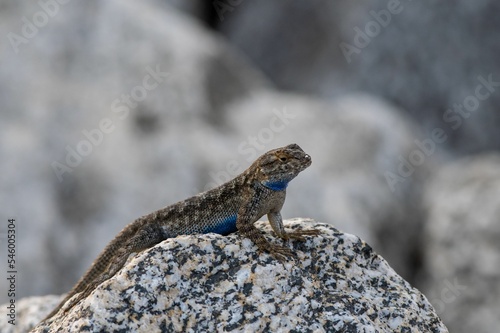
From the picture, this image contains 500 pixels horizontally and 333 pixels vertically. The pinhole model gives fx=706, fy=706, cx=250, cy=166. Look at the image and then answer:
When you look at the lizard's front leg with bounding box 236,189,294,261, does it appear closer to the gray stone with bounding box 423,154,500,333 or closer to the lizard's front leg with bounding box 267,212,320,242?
the lizard's front leg with bounding box 267,212,320,242

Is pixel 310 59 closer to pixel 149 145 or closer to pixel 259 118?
pixel 259 118

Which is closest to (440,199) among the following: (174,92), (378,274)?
(174,92)

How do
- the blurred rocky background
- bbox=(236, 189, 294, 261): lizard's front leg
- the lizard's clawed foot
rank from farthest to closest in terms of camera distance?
the blurred rocky background, the lizard's clawed foot, bbox=(236, 189, 294, 261): lizard's front leg

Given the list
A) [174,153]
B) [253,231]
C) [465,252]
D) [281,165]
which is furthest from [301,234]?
[465,252]

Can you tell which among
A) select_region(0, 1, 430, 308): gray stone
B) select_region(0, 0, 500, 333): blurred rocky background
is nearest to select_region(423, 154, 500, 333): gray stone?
select_region(0, 0, 500, 333): blurred rocky background

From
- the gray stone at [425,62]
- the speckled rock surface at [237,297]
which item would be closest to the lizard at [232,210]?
the speckled rock surface at [237,297]

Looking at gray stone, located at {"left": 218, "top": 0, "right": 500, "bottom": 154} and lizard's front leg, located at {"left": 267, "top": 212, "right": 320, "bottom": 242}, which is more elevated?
gray stone, located at {"left": 218, "top": 0, "right": 500, "bottom": 154}
